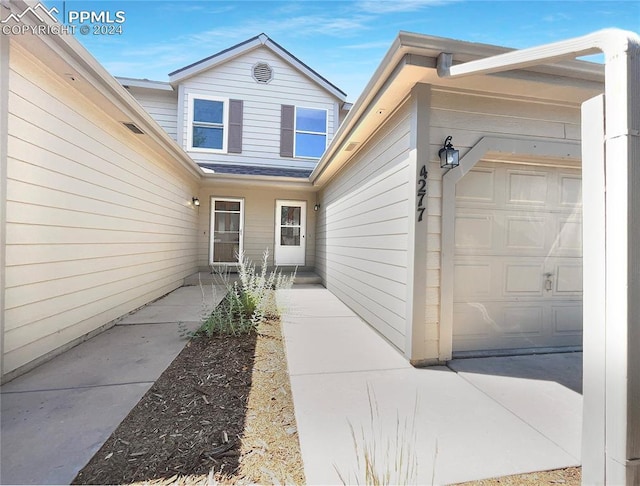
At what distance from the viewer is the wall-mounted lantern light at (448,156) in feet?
9.11

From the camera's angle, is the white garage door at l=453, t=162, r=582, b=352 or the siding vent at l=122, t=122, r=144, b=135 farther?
the siding vent at l=122, t=122, r=144, b=135

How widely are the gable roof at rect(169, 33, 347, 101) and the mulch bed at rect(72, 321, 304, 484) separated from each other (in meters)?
8.08

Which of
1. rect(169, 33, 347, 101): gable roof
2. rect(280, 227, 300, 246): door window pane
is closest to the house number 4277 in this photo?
rect(280, 227, 300, 246): door window pane

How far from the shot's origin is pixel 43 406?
2051 millimetres

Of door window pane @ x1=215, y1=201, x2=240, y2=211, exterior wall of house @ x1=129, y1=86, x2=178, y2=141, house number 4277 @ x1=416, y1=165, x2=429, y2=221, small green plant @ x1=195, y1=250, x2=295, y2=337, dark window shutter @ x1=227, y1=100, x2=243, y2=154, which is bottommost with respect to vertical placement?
small green plant @ x1=195, y1=250, x2=295, y2=337

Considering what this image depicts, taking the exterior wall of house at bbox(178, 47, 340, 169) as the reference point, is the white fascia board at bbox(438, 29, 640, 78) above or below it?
below

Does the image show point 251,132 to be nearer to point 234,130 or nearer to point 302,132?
point 234,130

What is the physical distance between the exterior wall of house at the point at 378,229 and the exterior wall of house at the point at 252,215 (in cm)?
270

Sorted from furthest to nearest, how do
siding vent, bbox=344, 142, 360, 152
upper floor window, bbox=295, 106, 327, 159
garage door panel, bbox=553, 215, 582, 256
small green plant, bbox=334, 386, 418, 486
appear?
upper floor window, bbox=295, 106, 327, 159, siding vent, bbox=344, 142, 360, 152, garage door panel, bbox=553, 215, 582, 256, small green plant, bbox=334, 386, 418, 486

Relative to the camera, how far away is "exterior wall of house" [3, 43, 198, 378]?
245cm

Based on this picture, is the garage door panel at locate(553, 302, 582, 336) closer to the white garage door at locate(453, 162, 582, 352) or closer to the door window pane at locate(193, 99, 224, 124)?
the white garage door at locate(453, 162, 582, 352)

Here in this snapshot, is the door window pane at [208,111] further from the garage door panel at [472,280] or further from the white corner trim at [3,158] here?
the garage door panel at [472,280]

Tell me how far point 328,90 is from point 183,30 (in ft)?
15.8

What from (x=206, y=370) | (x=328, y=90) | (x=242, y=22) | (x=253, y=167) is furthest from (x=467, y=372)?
(x=328, y=90)
